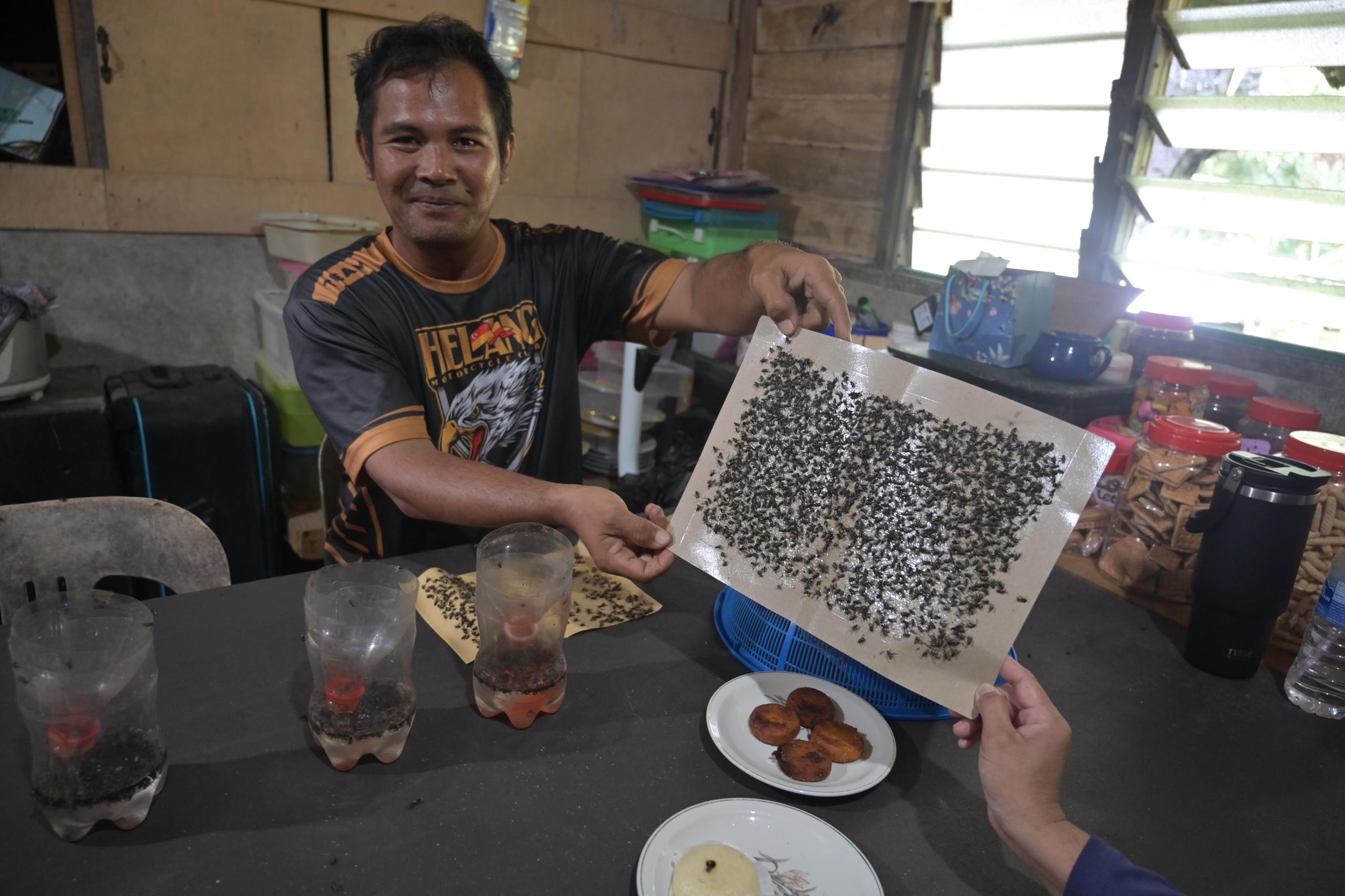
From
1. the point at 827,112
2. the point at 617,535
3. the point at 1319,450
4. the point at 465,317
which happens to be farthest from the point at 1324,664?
the point at 827,112

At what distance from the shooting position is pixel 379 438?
1479 millimetres

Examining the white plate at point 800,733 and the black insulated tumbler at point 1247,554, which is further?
the black insulated tumbler at point 1247,554

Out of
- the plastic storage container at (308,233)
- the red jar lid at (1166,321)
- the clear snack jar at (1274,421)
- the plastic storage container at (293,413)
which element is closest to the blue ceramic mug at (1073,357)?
the red jar lid at (1166,321)

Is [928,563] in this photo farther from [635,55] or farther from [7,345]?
[635,55]

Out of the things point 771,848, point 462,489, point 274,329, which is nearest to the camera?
point 771,848

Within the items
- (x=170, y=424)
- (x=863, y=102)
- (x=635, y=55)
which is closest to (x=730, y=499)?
(x=170, y=424)

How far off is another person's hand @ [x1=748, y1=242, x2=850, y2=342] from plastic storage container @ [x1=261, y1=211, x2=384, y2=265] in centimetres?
171

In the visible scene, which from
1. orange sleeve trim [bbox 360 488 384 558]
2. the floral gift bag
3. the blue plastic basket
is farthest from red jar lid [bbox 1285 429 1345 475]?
orange sleeve trim [bbox 360 488 384 558]

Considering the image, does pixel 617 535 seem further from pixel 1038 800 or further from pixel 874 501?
pixel 1038 800

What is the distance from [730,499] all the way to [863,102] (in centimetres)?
271

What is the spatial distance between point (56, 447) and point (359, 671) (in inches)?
78.4

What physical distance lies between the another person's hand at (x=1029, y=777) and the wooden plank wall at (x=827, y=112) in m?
2.77

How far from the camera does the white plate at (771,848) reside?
2.94 ft

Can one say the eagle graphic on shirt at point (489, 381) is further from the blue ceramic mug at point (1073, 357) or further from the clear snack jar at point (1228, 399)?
the clear snack jar at point (1228, 399)
